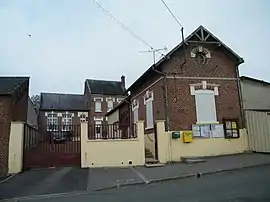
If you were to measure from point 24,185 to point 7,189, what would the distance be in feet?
2.30

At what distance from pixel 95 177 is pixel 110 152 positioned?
312cm

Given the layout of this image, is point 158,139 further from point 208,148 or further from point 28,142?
point 28,142

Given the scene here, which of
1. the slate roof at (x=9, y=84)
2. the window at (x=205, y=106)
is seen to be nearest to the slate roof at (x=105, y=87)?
the slate roof at (x=9, y=84)

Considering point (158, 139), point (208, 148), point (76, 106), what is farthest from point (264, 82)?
point (76, 106)

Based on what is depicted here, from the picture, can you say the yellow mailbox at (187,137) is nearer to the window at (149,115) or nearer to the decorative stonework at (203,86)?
the decorative stonework at (203,86)

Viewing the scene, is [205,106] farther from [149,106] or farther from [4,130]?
[4,130]

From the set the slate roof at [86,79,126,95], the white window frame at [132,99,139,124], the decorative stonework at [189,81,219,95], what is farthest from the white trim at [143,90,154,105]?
the slate roof at [86,79,126,95]

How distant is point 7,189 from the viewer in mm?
10336

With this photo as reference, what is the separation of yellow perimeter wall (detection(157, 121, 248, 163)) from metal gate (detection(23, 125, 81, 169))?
4.39 m

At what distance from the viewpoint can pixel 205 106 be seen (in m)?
17.3

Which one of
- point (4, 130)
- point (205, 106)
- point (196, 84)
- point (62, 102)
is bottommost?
point (4, 130)

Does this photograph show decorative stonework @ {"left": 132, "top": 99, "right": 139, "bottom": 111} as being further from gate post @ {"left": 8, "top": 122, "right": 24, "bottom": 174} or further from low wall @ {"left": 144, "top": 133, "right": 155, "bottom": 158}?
gate post @ {"left": 8, "top": 122, "right": 24, "bottom": 174}

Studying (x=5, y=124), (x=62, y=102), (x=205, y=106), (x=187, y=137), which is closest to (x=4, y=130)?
(x=5, y=124)

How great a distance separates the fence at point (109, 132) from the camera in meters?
15.9
